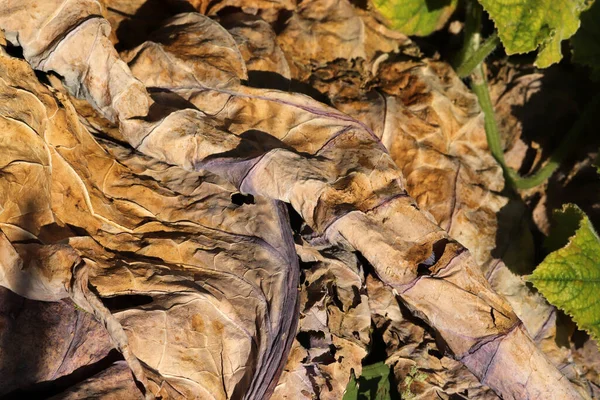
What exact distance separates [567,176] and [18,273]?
3.00 metres

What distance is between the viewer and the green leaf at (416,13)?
11.0 feet

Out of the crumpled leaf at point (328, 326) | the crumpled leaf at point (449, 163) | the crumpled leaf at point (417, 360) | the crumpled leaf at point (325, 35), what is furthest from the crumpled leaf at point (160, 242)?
the crumpled leaf at point (325, 35)

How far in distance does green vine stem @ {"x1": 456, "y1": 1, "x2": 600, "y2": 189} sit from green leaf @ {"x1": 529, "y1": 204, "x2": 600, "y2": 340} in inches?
25.1

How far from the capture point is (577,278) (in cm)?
295

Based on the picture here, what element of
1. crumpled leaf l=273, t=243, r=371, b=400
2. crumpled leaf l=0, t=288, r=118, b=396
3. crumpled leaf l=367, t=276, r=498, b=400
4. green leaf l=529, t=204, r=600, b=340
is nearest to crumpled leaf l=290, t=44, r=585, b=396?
green leaf l=529, t=204, r=600, b=340

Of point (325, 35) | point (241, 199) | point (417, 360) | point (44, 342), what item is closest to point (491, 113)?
point (325, 35)

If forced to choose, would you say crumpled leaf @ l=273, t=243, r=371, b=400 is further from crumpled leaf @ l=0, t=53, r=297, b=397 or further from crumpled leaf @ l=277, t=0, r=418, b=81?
crumpled leaf @ l=277, t=0, r=418, b=81

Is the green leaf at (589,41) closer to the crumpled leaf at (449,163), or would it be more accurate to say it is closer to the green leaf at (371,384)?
the crumpled leaf at (449,163)

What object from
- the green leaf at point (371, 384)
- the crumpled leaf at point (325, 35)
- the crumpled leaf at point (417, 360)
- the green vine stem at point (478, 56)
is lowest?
the green leaf at point (371, 384)

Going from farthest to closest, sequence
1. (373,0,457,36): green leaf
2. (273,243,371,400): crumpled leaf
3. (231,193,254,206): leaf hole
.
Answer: (373,0,457,36): green leaf
(231,193,254,206): leaf hole
(273,243,371,400): crumpled leaf

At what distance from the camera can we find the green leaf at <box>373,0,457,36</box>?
3.36 meters

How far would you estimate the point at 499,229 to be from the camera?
10.9ft

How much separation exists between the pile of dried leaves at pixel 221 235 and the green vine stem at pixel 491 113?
0.48 metres

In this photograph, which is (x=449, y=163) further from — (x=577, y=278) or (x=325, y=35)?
(x=325, y=35)
